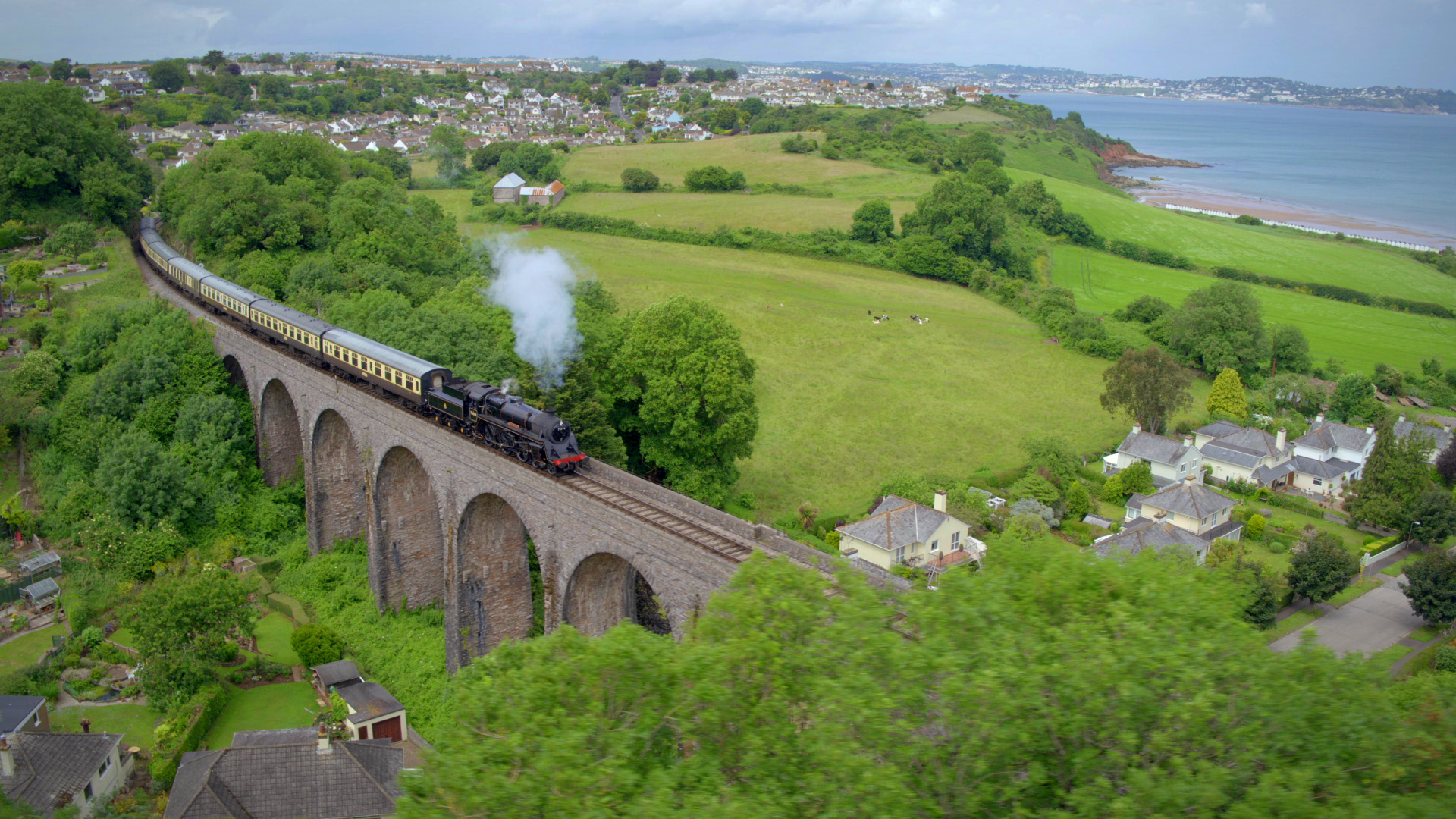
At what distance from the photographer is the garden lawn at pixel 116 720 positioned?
2408 cm

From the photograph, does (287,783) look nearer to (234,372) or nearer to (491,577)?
(491,577)

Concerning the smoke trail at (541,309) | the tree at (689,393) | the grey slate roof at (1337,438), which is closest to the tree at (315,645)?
the smoke trail at (541,309)

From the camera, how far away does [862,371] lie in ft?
182

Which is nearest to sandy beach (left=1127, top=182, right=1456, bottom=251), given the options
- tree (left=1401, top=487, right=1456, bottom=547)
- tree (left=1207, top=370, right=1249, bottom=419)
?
tree (left=1207, top=370, right=1249, bottom=419)

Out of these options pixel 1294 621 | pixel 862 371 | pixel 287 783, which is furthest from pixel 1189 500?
pixel 287 783

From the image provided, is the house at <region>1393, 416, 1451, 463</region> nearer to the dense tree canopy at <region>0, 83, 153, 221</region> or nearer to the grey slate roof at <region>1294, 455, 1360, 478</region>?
the grey slate roof at <region>1294, 455, 1360, 478</region>

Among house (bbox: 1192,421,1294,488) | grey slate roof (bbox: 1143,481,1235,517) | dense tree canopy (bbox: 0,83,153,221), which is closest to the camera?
grey slate roof (bbox: 1143,481,1235,517)

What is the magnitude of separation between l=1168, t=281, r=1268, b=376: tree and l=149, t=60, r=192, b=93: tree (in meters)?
119

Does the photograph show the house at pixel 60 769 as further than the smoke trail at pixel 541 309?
No

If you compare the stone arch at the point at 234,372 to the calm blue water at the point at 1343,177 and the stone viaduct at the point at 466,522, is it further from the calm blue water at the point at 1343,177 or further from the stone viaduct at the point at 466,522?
the calm blue water at the point at 1343,177

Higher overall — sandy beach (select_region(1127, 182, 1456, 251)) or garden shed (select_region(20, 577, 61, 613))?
Answer: sandy beach (select_region(1127, 182, 1456, 251))

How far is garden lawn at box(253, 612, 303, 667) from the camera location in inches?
1126

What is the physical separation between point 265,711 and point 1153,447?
37603 millimetres

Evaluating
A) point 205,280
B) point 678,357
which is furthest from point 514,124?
point 678,357
